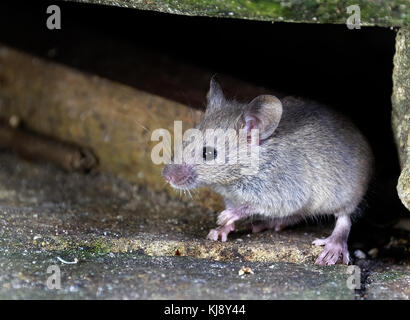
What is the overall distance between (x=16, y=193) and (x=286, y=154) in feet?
9.47

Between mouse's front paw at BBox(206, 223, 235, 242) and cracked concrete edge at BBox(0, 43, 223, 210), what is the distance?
0.90 meters

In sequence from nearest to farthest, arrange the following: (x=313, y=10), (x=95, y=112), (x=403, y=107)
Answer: (x=313, y=10), (x=403, y=107), (x=95, y=112)

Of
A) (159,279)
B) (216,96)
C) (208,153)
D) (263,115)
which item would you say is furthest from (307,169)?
(159,279)

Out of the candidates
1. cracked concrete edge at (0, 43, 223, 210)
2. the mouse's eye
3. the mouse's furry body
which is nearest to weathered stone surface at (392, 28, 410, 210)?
the mouse's furry body

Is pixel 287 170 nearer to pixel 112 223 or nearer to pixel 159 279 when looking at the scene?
pixel 112 223

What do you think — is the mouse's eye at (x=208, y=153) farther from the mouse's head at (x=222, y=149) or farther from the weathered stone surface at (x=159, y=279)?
the weathered stone surface at (x=159, y=279)

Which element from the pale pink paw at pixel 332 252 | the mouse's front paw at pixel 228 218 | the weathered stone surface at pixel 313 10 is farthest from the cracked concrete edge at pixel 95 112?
the weathered stone surface at pixel 313 10

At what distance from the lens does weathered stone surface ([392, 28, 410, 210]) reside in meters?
5.14

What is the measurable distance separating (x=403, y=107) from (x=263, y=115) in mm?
1229

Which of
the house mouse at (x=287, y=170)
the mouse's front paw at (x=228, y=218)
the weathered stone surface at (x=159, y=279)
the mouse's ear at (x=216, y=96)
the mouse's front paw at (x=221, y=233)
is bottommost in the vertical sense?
the weathered stone surface at (x=159, y=279)

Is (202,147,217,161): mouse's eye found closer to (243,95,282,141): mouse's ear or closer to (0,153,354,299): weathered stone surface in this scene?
(243,95,282,141): mouse's ear

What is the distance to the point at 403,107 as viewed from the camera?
5.46 metres

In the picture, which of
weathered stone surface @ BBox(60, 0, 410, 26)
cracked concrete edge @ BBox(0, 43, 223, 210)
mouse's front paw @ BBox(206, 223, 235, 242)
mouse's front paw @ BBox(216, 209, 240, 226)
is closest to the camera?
weathered stone surface @ BBox(60, 0, 410, 26)

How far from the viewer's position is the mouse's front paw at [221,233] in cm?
568
